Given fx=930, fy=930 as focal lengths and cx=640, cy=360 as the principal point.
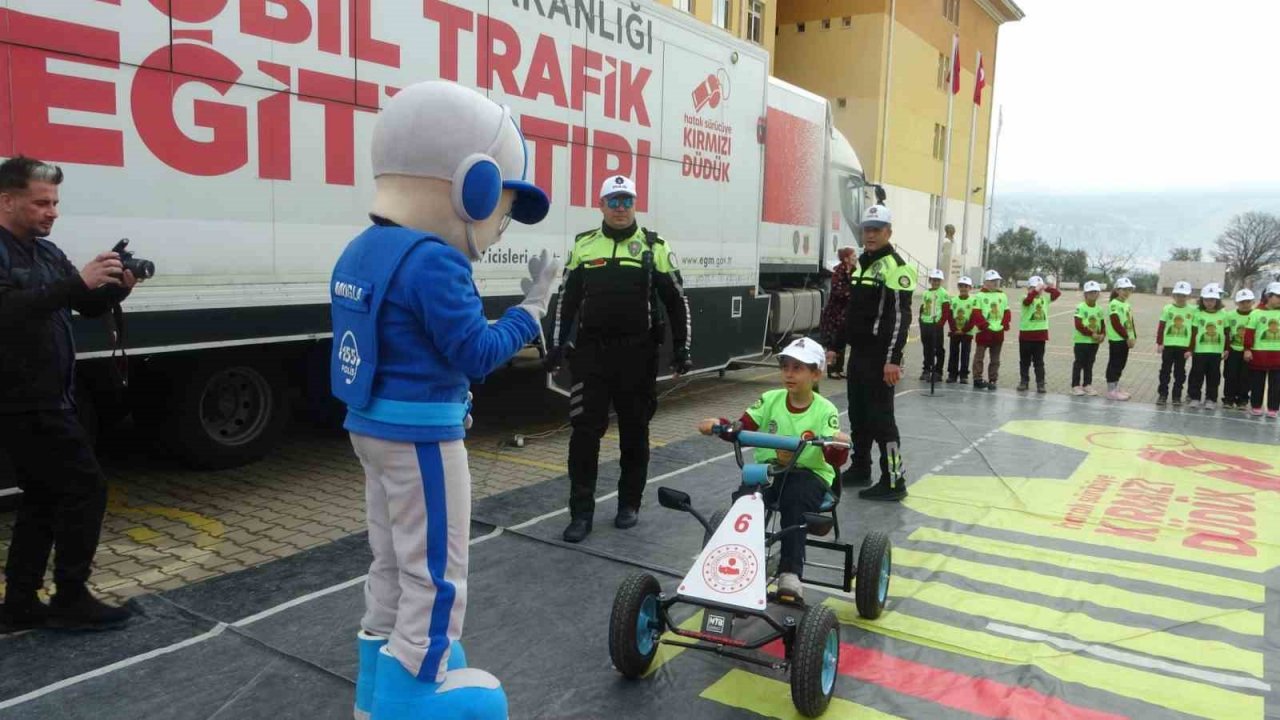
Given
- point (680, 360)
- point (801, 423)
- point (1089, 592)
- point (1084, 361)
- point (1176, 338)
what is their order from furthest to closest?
point (1084, 361)
point (1176, 338)
point (680, 360)
point (1089, 592)
point (801, 423)

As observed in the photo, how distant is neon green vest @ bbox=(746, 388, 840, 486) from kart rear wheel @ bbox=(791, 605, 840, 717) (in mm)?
951

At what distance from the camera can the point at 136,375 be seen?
19.5 feet

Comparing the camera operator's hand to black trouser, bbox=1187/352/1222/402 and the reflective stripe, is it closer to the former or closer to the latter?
the reflective stripe

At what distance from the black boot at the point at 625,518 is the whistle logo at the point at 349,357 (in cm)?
315

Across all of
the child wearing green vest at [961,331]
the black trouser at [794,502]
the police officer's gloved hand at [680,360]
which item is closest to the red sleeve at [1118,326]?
the child wearing green vest at [961,331]

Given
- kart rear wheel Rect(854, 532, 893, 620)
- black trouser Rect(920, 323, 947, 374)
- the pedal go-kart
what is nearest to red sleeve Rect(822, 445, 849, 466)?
the pedal go-kart

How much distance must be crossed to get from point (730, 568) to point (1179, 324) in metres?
10.7

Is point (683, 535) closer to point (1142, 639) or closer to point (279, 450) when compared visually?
point (1142, 639)

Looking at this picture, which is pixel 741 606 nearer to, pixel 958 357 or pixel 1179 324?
pixel 1179 324

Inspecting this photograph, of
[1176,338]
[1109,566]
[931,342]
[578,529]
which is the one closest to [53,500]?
[578,529]

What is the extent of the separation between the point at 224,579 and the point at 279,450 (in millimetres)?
3013

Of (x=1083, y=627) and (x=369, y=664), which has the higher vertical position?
(x=369, y=664)

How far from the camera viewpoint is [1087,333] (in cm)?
1234

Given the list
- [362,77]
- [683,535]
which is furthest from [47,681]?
[362,77]
